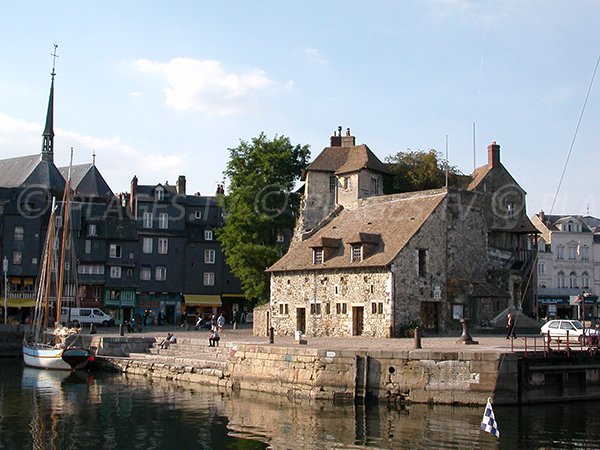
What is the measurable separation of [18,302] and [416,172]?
3502 centimetres

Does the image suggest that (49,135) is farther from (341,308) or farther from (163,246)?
(341,308)

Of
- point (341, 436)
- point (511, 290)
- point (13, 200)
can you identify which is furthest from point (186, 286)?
point (341, 436)

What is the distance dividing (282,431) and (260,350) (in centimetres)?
882

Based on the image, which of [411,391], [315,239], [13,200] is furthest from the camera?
[13,200]

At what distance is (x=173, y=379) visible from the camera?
35781mm

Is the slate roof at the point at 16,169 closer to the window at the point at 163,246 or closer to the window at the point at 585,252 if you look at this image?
the window at the point at 163,246

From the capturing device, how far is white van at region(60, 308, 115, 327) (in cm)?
5844

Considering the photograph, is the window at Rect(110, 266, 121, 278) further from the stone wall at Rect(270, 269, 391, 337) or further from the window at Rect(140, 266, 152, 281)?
the stone wall at Rect(270, 269, 391, 337)

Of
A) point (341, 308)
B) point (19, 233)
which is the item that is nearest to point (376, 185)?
point (341, 308)

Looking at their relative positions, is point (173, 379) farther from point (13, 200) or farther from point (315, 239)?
point (13, 200)

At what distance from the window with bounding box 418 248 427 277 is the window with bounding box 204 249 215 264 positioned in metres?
33.1

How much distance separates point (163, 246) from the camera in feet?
230

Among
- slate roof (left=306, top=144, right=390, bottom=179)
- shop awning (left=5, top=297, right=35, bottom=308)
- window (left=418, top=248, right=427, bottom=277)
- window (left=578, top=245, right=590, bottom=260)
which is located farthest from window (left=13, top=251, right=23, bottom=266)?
window (left=578, top=245, right=590, bottom=260)

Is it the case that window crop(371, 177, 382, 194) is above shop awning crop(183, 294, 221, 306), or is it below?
above
